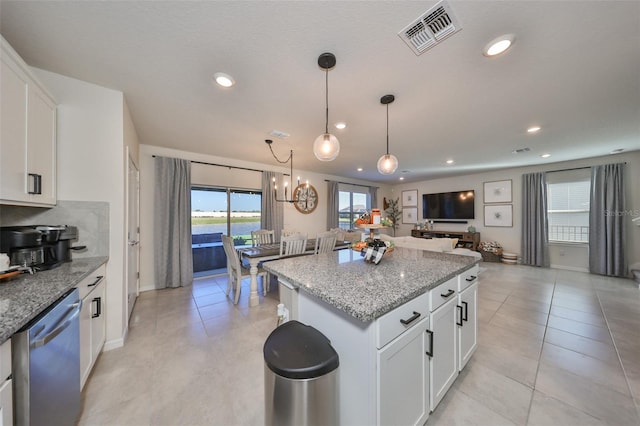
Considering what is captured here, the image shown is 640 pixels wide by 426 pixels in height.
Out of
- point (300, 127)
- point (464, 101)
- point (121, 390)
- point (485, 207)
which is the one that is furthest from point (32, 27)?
point (485, 207)

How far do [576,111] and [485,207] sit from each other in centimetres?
394

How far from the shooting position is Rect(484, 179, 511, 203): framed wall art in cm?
545

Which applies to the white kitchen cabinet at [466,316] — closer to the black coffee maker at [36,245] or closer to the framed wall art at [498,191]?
the black coffee maker at [36,245]

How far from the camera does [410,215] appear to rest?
24.1 feet

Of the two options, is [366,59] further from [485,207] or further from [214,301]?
[485,207]

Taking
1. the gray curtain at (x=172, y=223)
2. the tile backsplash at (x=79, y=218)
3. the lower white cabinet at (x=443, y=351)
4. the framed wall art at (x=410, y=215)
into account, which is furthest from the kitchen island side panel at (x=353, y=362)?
the framed wall art at (x=410, y=215)

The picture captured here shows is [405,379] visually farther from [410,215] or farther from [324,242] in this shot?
[410,215]

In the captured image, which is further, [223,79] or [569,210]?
[569,210]

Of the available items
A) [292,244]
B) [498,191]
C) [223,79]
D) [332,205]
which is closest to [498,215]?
[498,191]

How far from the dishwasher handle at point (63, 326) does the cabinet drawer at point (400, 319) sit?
147 centimetres

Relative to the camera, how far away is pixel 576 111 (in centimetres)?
240

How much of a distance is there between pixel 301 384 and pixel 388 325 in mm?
456

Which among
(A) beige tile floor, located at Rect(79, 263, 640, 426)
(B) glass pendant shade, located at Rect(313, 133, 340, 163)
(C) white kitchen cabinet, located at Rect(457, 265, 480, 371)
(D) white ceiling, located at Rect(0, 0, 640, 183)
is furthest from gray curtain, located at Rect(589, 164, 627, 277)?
(B) glass pendant shade, located at Rect(313, 133, 340, 163)

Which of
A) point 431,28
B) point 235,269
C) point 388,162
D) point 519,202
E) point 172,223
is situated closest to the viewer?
point 431,28
